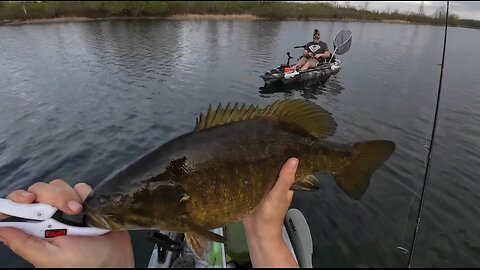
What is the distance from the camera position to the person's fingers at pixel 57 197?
68.5 inches

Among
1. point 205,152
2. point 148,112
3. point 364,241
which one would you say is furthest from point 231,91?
point 205,152

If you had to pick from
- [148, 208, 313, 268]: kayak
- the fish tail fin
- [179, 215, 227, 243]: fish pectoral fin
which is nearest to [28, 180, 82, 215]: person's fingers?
[179, 215, 227, 243]: fish pectoral fin

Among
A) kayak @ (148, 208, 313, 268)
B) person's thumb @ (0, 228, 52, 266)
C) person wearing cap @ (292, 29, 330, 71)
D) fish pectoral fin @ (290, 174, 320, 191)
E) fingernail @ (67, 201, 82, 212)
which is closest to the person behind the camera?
person's thumb @ (0, 228, 52, 266)

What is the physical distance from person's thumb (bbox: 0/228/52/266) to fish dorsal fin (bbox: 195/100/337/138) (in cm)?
105

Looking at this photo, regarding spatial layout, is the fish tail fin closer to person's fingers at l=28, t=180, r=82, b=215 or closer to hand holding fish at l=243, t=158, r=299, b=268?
hand holding fish at l=243, t=158, r=299, b=268

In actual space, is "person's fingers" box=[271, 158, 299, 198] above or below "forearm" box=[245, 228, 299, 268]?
above

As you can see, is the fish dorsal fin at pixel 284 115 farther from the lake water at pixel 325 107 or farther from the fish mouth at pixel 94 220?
the lake water at pixel 325 107

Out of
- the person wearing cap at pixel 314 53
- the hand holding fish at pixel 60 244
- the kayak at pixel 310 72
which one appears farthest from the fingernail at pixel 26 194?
the person wearing cap at pixel 314 53

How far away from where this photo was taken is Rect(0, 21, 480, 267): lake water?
19.3 feet

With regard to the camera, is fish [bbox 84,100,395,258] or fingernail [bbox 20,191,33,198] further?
fish [bbox 84,100,395,258]

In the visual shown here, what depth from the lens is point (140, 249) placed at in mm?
5164

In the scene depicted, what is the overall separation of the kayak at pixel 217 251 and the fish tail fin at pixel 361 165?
2.52ft

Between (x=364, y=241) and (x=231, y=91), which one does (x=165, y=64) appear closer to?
(x=231, y=91)

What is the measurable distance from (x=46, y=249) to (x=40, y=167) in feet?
25.7
